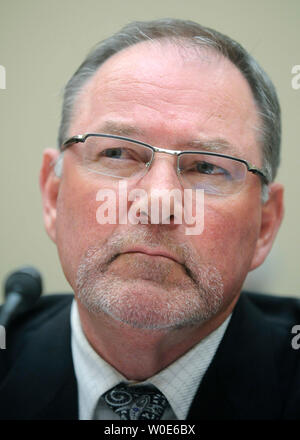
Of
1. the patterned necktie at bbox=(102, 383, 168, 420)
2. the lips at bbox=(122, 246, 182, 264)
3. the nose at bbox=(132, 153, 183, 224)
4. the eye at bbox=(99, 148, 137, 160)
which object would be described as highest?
the eye at bbox=(99, 148, 137, 160)

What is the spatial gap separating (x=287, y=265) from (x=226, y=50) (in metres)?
1.39

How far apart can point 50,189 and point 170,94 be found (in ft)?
1.54

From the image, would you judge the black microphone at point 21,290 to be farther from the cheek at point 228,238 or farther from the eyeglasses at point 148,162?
the cheek at point 228,238

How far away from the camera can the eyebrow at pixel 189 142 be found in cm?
93

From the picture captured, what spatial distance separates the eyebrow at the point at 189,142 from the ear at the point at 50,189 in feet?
0.87

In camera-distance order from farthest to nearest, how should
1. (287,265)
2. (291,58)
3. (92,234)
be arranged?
1. (287,265)
2. (291,58)
3. (92,234)

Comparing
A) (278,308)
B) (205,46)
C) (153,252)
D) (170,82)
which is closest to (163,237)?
(153,252)

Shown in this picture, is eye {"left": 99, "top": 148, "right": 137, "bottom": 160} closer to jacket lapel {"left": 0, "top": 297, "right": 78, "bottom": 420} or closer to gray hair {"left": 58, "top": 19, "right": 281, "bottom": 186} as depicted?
gray hair {"left": 58, "top": 19, "right": 281, "bottom": 186}

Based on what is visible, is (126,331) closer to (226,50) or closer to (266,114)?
(266,114)

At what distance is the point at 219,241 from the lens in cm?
92

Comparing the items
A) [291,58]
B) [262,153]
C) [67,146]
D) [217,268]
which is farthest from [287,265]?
[67,146]

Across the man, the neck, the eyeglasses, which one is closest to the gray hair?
the man

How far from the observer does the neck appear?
0.95 metres

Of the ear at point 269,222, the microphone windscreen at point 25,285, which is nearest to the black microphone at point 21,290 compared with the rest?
the microphone windscreen at point 25,285
